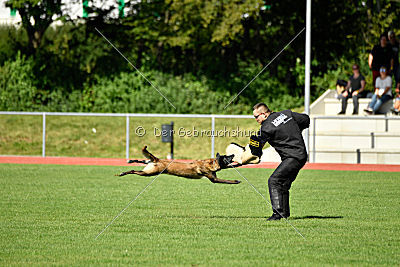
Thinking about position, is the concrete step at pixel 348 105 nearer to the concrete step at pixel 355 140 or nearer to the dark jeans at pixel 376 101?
the dark jeans at pixel 376 101

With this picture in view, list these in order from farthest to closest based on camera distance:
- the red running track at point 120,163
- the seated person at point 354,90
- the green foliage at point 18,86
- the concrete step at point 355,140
→ the green foliage at point 18,86 < the seated person at point 354,90 < the concrete step at point 355,140 < the red running track at point 120,163

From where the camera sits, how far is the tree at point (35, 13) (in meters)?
29.9

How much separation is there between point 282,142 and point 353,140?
43.0ft

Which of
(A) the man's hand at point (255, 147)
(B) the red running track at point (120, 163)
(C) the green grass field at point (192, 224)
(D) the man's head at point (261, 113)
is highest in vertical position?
(D) the man's head at point (261, 113)

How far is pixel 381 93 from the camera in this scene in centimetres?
2217

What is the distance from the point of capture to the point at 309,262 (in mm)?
6867

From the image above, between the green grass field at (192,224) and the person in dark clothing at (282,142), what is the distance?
0.42 m

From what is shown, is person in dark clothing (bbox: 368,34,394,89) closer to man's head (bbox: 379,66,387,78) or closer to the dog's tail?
man's head (bbox: 379,66,387,78)

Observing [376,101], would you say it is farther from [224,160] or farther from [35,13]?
[35,13]

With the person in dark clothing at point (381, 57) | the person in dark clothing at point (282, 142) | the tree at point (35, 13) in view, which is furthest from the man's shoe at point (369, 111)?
the tree at point (35, 13)

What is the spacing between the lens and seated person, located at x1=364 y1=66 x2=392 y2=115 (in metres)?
22.1

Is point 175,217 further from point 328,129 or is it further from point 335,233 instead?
point 328,129

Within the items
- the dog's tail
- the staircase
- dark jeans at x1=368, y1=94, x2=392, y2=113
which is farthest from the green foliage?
the dog's tail

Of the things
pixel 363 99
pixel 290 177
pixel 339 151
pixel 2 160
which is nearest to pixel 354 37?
pixel 363 99
